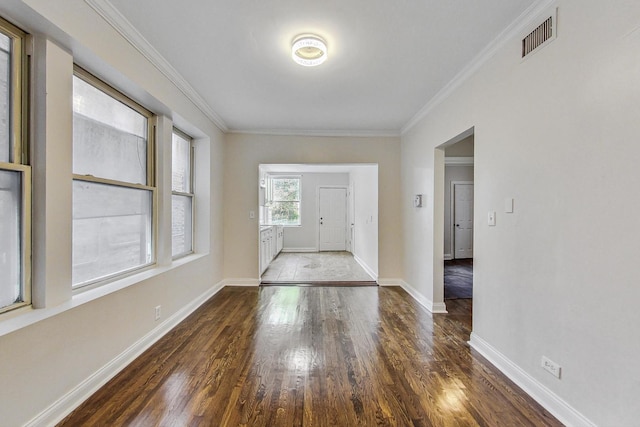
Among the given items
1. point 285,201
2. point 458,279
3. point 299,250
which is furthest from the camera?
point 285,201

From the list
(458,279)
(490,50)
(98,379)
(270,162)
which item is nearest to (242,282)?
(270,162)

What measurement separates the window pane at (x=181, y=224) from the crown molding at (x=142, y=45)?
1197 mm

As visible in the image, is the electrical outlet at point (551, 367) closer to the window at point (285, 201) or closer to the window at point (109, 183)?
the window at point (109, 183)

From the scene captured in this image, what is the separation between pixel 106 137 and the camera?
2.28 meters

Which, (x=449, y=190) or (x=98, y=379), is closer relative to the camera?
(x=98, y=379)

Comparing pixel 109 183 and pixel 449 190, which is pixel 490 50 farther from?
pixel 449 190

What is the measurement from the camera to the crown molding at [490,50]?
1824 mm

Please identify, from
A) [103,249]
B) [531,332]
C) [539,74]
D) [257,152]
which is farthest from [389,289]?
[103,249]

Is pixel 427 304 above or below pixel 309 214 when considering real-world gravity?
below

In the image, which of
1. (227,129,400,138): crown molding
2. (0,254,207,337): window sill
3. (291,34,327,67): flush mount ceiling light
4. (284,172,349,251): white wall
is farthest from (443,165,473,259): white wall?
(0,254,207,337): window sill

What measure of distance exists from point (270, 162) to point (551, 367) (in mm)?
4010

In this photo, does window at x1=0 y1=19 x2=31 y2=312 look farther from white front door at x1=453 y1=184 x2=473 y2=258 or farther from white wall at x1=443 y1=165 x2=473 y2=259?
white front door at x1=453 y1=184 x2=473 y2=258

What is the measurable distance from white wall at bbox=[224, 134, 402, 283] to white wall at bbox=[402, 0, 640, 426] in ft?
7.01

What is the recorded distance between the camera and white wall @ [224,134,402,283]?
457cm
